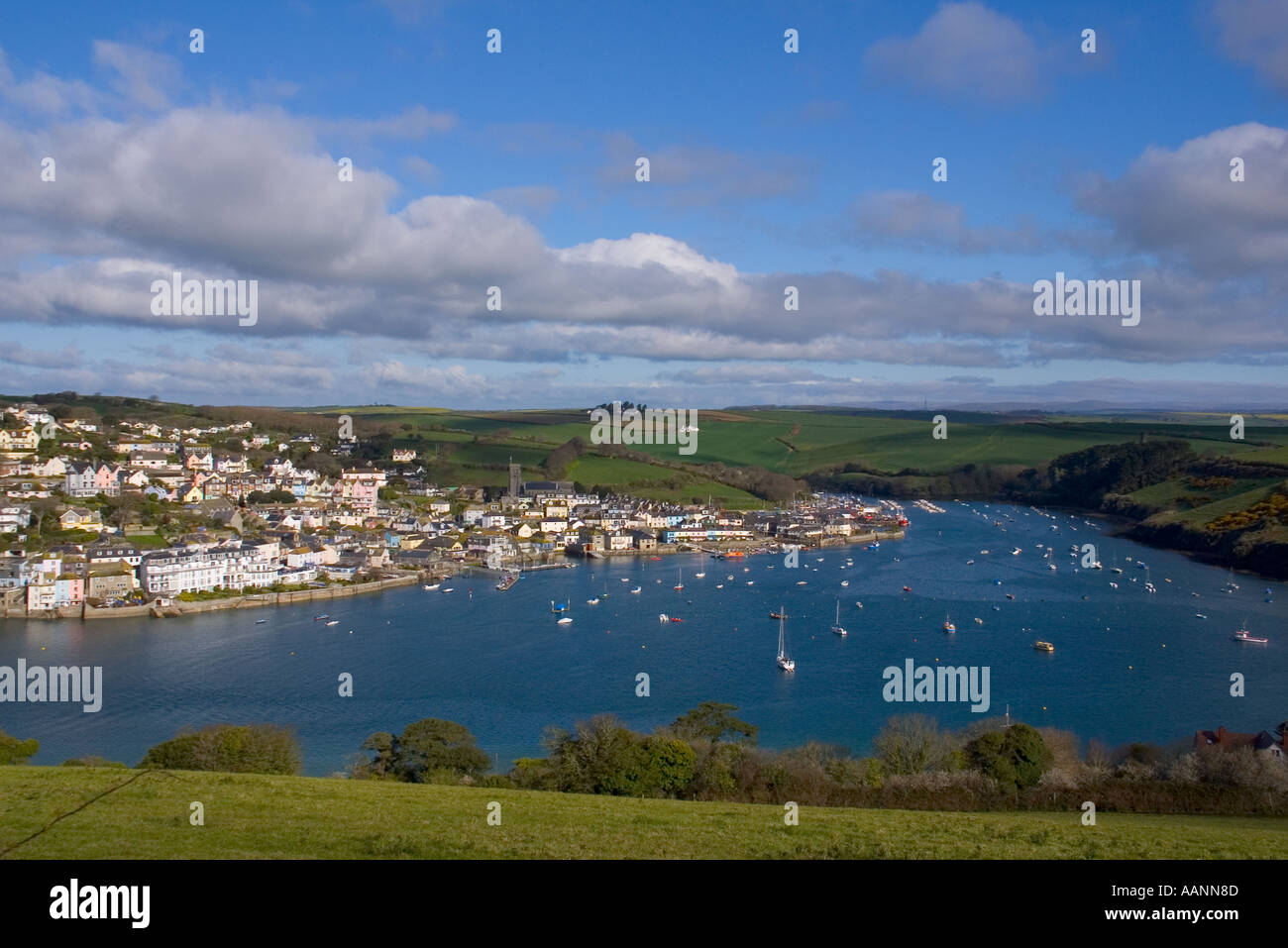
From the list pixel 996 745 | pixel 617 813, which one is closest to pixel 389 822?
pixel 617 813

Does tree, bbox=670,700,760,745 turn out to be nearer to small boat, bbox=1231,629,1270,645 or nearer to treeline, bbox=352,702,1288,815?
treeline, bbox=352,702,1288,815

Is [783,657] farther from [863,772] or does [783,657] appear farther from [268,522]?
[268,522]

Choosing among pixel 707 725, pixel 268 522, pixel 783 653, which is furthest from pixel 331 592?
pixel 707 725

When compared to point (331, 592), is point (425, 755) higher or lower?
higher

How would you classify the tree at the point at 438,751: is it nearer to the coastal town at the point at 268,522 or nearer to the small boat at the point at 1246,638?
the coastal town at the point at 268,522

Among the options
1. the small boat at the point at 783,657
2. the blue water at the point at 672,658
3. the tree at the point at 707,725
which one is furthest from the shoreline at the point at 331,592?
the tree at the point at 707,725
